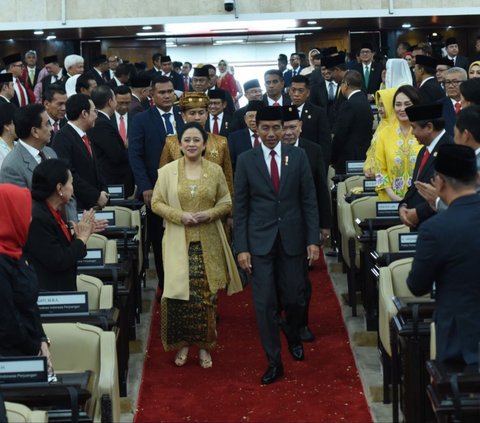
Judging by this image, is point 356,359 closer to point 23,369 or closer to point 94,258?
point 94,258

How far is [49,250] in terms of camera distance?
5.41 m

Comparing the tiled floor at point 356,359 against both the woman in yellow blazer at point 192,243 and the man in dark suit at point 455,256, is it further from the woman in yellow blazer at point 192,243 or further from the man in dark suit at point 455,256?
the man in dark suit at point 455,256

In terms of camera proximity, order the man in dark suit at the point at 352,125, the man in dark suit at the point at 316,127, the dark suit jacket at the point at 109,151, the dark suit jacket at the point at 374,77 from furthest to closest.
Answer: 1. the dark suit jacket at the point at 374,77
2. the man in dark suit at the point at 352,125
3. the man in dark suit at the point at 316,127
4. the dark suit jacket at the point at 109,151

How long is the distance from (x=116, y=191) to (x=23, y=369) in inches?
185

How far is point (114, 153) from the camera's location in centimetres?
920

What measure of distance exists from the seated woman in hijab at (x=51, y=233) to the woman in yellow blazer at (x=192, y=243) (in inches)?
56.3

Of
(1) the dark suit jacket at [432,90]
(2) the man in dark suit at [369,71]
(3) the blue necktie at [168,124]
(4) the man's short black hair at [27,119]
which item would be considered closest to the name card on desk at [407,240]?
(4) the man's short black hair at [27,119]

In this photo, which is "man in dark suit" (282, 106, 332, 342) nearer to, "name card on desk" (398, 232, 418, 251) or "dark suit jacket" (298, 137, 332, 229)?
"dark suit jacket" (298, 137, 332, 229)

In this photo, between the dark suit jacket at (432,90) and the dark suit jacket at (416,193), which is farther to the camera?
the dark suit jacket at (432,90)

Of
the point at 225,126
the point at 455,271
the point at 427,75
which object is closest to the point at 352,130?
the point at 427,75

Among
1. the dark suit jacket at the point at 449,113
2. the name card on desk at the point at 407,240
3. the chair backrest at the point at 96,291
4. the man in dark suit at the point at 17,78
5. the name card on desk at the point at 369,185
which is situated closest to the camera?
the chair backrest at the point at 96,291

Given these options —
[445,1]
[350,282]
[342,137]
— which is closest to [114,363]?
[350,282]

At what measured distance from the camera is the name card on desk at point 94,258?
21.6 ft

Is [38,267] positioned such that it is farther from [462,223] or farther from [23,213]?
[462,223]
